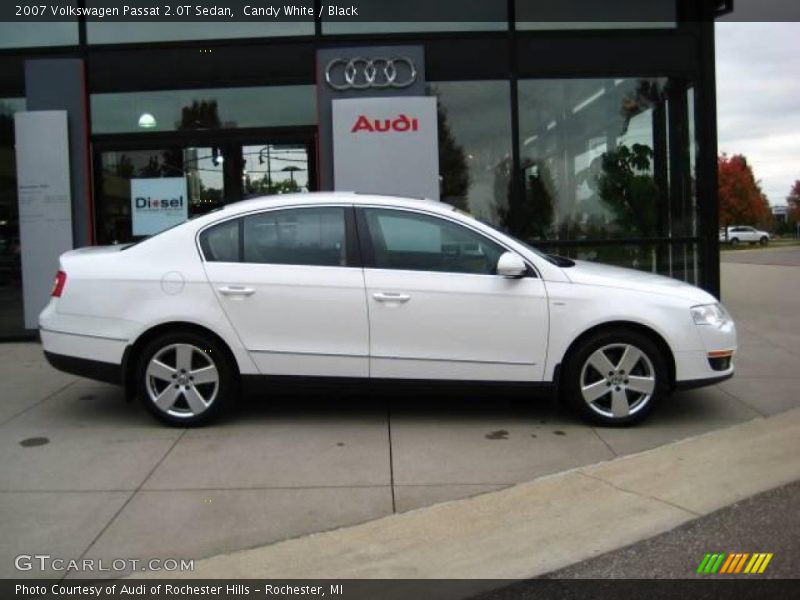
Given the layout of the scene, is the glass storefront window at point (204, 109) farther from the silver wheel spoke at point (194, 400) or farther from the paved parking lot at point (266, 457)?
the silver wheel spoke at point (194, 400)

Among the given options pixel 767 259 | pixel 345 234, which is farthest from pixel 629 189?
pixel 767 259

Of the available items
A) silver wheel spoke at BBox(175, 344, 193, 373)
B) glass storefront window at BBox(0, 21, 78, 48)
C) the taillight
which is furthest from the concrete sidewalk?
glass storefront window at BBox(0, 21, 78, 48)

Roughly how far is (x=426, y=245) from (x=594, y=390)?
1.59 meters

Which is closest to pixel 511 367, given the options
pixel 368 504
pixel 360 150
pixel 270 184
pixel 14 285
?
pixel 368 504

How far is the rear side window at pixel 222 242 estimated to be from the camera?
575 cm

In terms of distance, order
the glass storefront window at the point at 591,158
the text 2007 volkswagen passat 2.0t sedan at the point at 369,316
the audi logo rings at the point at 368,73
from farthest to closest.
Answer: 1. the glass storefront window at the point at 591,158
2. the audi logo rings at the point at 368,73
3. the text 2007 volkswagen passat 2.0t sedan at the point at 369,316

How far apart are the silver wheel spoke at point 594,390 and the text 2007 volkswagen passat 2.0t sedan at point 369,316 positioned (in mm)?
10

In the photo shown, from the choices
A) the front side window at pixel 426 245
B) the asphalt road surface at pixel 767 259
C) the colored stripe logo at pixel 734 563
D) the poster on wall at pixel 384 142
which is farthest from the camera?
the asphalt road surface at pixel 767 259

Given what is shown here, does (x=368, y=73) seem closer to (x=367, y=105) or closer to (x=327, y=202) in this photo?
(x=367, y=105)

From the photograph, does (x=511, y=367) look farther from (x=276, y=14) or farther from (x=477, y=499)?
(x=276, y=14)

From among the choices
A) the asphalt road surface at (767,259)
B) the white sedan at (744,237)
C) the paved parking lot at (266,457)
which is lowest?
the paved parking lot at (266,457)

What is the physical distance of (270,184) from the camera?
389 inches

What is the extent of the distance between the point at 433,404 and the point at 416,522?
7.59 feet

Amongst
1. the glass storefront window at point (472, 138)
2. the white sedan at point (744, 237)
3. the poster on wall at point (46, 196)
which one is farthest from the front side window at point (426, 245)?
the white sedan at point (744, 237)
